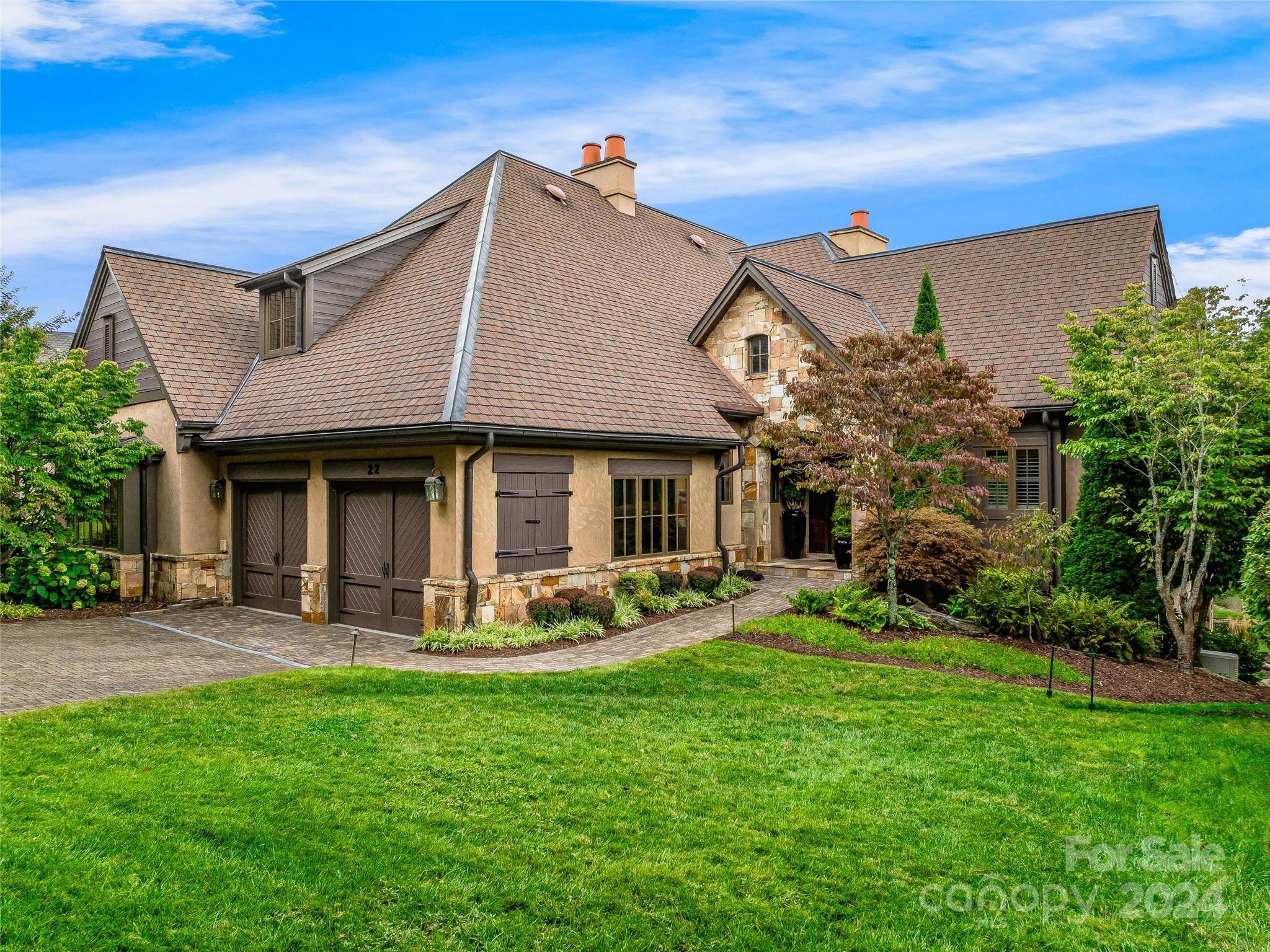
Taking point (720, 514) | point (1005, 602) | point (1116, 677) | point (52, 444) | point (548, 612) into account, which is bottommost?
point (1116, 677)

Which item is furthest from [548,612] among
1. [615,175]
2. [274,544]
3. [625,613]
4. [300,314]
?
[615,175]

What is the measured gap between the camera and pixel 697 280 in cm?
2158

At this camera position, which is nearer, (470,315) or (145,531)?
(470,315)

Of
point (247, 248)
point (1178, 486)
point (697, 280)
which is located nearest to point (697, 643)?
point (1178, 486)

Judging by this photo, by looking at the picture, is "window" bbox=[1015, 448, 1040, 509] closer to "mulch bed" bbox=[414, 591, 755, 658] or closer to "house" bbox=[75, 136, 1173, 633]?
"house" bbox=[75, 136, 1173, 633]

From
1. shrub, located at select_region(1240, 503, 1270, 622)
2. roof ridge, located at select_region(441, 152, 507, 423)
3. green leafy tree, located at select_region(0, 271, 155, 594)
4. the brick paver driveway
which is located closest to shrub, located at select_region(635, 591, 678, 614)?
the brick paver driveway

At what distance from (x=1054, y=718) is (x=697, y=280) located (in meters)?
15.5

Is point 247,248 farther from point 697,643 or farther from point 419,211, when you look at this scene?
point 697,643

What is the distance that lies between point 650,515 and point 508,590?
357cm

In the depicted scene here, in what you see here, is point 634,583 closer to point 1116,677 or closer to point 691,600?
point 691,600

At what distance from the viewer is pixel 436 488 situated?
38.0 feet

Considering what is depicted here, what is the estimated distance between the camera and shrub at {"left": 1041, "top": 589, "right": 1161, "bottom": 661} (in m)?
11.5

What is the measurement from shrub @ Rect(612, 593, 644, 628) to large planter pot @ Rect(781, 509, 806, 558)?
6.25m

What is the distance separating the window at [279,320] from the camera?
51.4 feet
